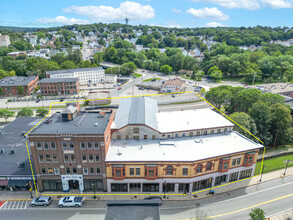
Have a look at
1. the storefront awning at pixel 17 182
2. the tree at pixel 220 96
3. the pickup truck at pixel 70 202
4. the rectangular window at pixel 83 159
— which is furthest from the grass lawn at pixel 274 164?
the storefront awning at pixel 17 182

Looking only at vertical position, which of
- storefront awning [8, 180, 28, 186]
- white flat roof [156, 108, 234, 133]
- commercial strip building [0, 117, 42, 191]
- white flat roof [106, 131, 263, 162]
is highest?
white flat roof [156, 108, 234, 133]

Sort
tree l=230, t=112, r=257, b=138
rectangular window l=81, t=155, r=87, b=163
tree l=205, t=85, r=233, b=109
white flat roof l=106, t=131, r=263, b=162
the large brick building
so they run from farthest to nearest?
1. tree l=205, t=85, r=233, b=109
2. tree l=230, t=112, r=257, b=138
3. white flat roof l=106, t=131, r=263, b=162
4. rectangular window l=81, t=155, r=87, b=163
5. the large brick building

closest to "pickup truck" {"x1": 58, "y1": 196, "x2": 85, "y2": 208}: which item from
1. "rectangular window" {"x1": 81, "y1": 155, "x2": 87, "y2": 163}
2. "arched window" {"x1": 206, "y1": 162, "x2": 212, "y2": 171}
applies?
"rectangular window" {"x1": 81, "y1": 155, "x2": 87, "y2": 163}

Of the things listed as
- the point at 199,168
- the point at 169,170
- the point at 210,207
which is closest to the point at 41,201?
the point at 169,170

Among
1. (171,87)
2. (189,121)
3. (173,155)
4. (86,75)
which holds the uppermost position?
(189,121)

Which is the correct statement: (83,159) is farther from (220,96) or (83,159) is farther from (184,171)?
(220,96)

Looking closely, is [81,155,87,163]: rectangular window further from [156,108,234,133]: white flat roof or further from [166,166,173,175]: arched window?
[156,108,234,133]: white flat roof
